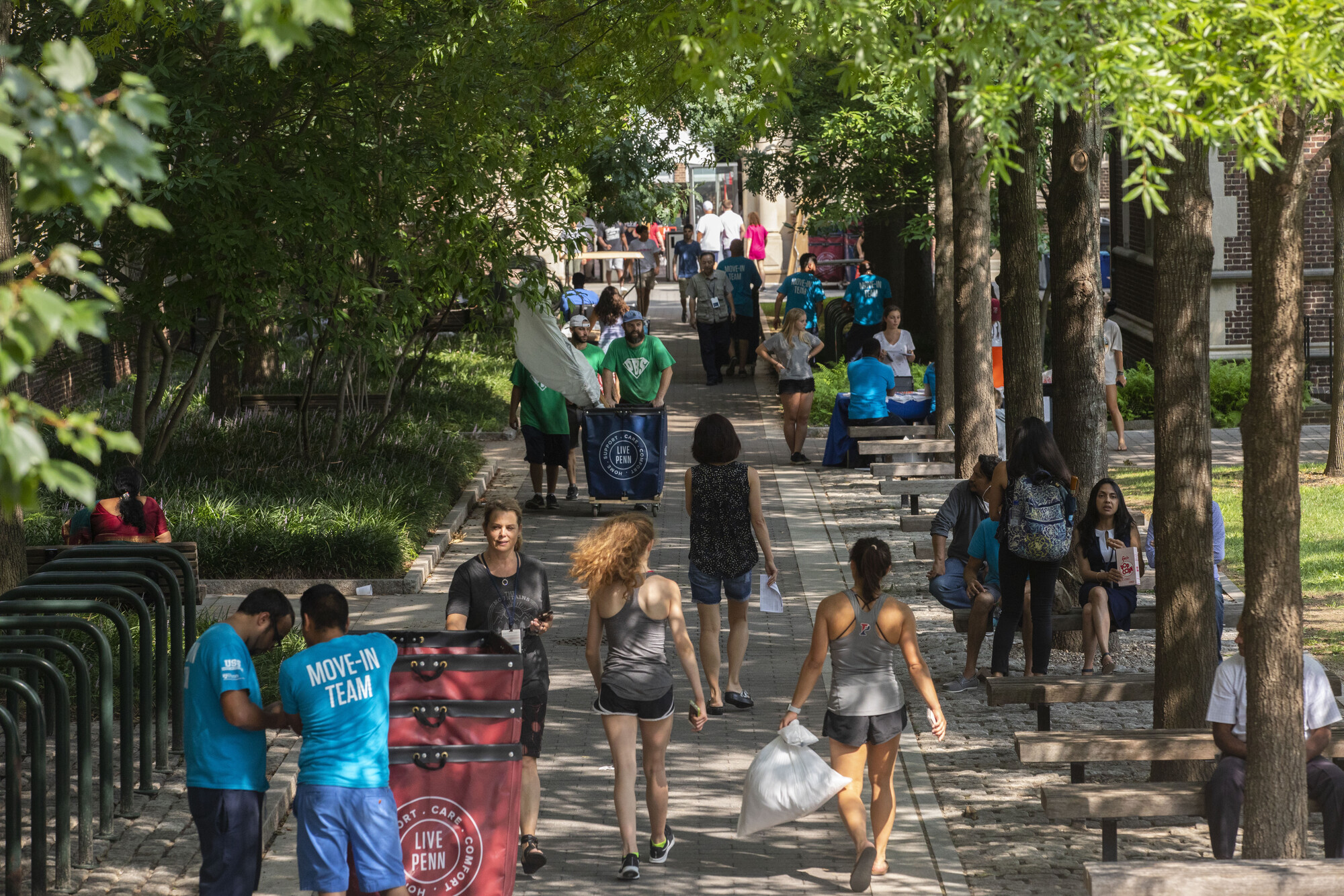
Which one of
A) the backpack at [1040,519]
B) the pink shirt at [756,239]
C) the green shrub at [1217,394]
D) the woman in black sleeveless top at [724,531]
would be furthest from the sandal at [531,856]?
the pink shirt at [756,239]

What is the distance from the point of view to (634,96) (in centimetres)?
1434

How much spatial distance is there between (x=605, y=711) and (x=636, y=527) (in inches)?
31.6

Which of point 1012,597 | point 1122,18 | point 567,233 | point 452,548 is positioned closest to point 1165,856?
point 1012,597

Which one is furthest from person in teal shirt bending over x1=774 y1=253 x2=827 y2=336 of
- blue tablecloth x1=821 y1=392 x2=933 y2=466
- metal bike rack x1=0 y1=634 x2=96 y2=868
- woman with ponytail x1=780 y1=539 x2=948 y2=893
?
metal bike rack x1=0 y1=634 x2=96 y2=868

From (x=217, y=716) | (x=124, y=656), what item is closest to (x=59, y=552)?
(x=124, y=656)

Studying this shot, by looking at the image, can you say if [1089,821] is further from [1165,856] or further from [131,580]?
[131,580]

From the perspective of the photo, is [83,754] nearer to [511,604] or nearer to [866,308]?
[511,604]

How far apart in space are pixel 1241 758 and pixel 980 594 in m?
2.90

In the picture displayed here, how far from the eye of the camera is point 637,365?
14.4 m

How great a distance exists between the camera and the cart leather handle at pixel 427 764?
17.9 feet

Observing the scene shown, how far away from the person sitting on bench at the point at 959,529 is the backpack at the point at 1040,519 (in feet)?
2.65

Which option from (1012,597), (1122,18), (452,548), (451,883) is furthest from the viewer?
(452,548)

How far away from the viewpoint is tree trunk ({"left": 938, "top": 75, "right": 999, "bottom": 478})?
13.5m

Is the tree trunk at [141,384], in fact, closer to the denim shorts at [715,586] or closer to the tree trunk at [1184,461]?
the denim shorts at [715,586]
